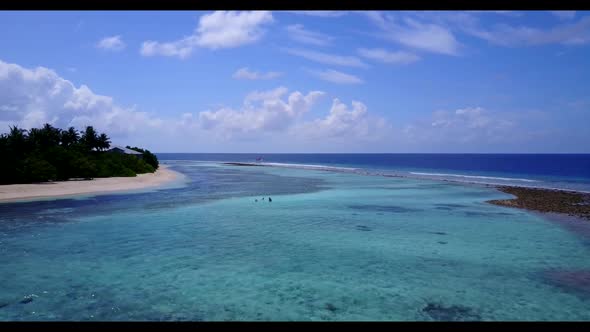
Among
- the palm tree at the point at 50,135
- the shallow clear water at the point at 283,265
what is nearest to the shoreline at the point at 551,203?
the shallow clear water at the point at 283,265

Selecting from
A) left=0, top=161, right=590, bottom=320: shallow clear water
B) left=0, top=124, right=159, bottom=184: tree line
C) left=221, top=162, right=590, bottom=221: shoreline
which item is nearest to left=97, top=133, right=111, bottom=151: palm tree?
left=0, top=124, right=159, bottom=184: tree line

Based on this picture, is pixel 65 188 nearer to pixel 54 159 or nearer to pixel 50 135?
pixel 54 159

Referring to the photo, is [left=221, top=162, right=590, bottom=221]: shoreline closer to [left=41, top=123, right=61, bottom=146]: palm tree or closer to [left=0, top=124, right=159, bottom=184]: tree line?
[left=0, top=124, right=159, bottom=184]: tree line

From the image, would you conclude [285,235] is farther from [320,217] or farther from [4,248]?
[4,248]

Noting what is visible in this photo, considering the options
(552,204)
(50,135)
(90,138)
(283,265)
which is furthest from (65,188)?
(552,204)
